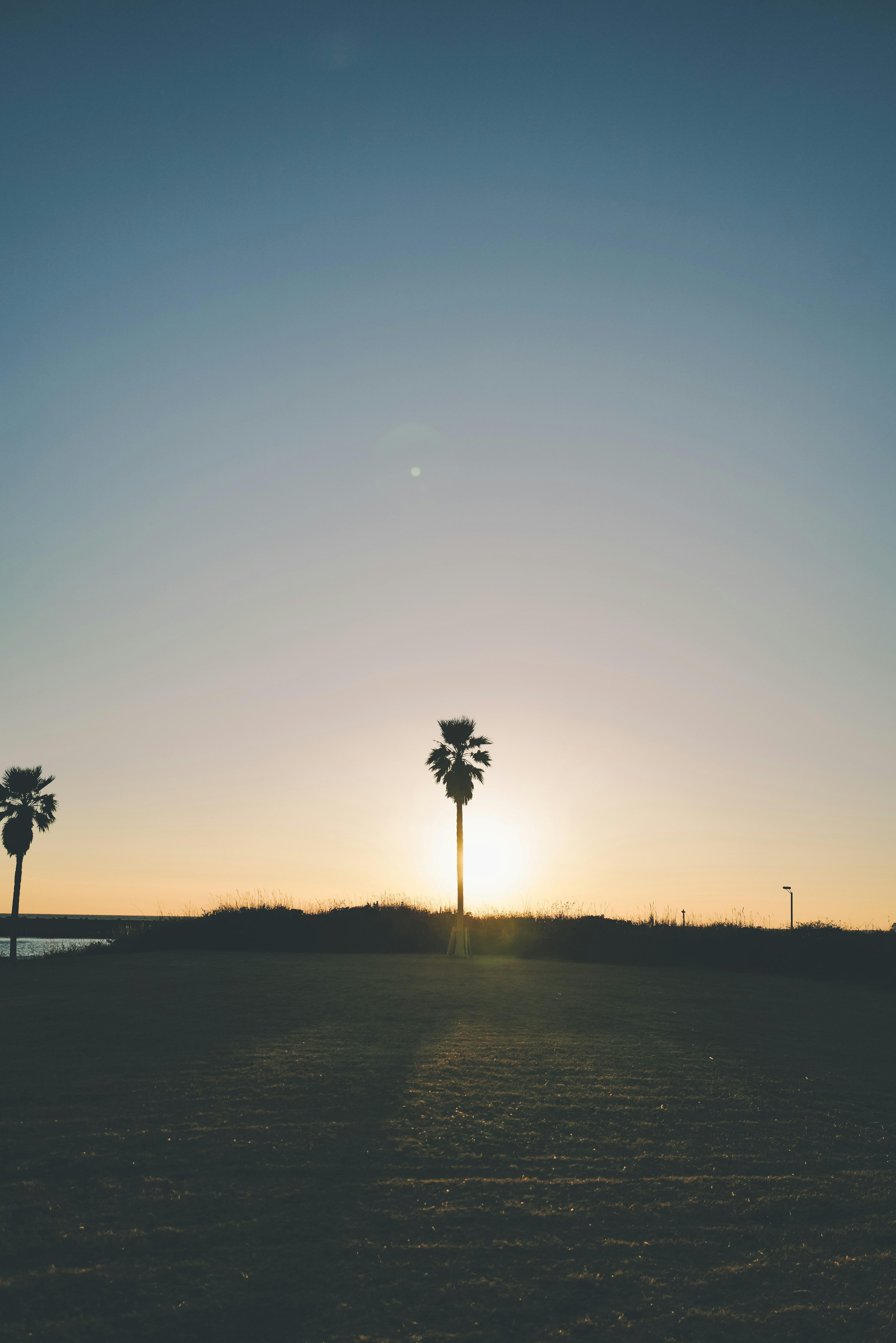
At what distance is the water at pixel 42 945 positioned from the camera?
4031 cm

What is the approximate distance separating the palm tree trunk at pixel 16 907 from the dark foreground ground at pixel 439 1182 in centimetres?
3389

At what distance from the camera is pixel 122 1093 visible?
405 inches

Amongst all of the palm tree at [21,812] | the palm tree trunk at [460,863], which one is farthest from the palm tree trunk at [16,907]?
the palm tree trunk at [460,863]

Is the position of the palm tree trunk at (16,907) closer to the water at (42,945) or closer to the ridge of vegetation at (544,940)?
the water at (42,945)

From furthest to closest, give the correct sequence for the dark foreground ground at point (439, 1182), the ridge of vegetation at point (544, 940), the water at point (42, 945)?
1. the water at point (42, 945)
2. the ridge of vegetation at point (544, 940)
3. the dark foreground ground at point (439, 1182)

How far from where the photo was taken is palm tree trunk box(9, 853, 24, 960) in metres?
45.0

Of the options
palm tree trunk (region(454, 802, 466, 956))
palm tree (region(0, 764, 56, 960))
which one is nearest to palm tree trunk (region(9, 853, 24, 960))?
palm tree (region(0, 764, 56, 960))

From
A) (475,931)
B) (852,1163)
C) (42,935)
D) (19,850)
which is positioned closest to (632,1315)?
(852,1163)

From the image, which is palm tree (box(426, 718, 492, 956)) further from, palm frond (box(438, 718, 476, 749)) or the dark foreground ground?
the dark foreground ground

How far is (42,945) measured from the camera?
362ft

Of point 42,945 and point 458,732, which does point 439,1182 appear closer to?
point 458,732

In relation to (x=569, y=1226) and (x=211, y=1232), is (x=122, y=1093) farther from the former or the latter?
(x=569, y=1226)

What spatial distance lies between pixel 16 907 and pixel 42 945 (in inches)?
2870

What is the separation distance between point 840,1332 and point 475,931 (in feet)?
110
